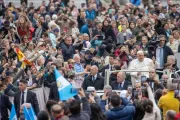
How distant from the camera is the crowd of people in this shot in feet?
66.5

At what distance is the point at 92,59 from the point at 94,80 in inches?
120

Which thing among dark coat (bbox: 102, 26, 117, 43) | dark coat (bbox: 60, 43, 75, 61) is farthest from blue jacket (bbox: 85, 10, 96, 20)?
dark coat (bbox: 60, 43, 75, 61)

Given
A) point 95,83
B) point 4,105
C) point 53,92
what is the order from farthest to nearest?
point 95,83 < point 53,92 < point 4,105

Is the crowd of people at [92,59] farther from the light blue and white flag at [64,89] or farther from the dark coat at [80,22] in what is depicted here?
the light blue and white flag at [64,89]

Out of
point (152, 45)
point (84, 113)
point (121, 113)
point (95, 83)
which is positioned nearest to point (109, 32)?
point (152, 45)

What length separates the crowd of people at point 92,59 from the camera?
20266 mm

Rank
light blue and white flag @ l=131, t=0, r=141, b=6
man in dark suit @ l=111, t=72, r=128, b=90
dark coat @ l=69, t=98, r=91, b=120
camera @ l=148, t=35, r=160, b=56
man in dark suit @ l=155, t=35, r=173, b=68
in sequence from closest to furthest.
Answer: dark coat @ l=69, t=98, r=91, b=120 < man in dark suit @ l=111, t=72, r=128, b=90 < man in dark suit @ l=155, t=35, r=173, b=68 < camera @ l=148, t=35, r=160, b=56 < light blue and white flag @ l=131, t=0, r=141, b=6

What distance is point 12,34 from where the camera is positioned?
33812mm

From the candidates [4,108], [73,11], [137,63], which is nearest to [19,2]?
[73,11]

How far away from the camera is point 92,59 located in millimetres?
29328

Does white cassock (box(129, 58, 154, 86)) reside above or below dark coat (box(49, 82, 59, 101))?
above

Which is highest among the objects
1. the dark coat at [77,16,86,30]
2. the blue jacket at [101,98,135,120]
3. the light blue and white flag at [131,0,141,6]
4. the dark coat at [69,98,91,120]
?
the light blue and white flag at [131,0,141,6]

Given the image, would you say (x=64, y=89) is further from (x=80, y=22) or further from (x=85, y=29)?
(x=80, y=22)

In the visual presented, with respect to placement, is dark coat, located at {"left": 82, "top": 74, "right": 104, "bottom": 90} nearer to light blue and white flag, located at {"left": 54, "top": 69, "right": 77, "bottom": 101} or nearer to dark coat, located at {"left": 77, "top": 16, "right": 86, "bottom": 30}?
light blue and white flag, located at {"left": 54, "top": 69, "right": 77, "bottom": 101}
